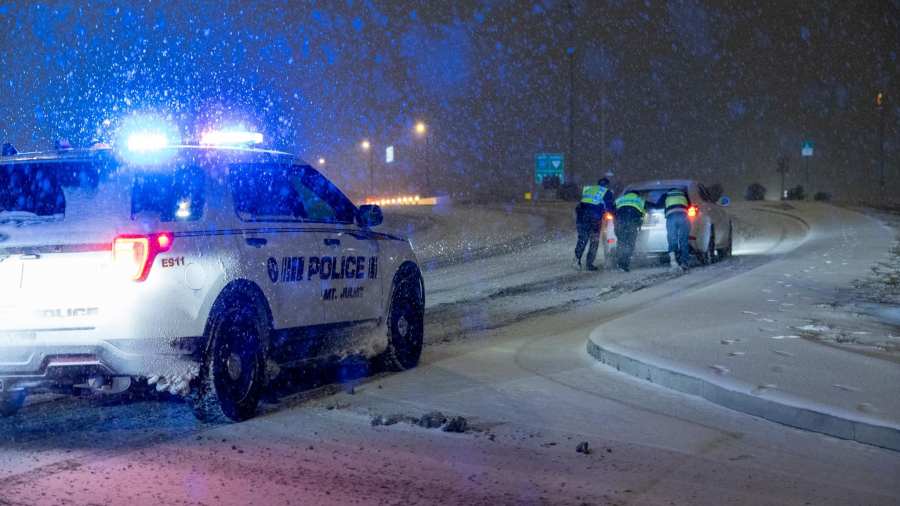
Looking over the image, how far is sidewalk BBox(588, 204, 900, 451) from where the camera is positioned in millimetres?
7352

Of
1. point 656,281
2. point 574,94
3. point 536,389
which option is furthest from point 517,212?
point 536,389

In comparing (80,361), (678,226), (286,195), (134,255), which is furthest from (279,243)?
(678,226)

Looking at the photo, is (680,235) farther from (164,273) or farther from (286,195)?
(164,273)

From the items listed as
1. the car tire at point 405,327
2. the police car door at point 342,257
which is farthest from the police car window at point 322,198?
the car tire at point 405,327

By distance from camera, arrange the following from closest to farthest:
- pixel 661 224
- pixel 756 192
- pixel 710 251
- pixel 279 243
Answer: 1. pixel 279 243
2. pixel 661 224
3. pixel 710 251
4. pixel 756 192

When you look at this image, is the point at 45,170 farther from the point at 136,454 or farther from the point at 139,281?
the point at 136,454

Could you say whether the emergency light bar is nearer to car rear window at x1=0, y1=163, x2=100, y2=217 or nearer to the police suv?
the police suv

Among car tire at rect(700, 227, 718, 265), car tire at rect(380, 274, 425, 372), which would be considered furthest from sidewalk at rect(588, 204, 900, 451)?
car tire at rect(700, 227, 718, 265)

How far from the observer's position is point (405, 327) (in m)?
10.0

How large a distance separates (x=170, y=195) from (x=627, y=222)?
13715 mm

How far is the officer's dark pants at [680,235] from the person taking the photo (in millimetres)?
20031

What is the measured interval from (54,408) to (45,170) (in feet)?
5.93

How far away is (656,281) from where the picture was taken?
18328mm

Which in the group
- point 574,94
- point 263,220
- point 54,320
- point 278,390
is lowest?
point 278,390
